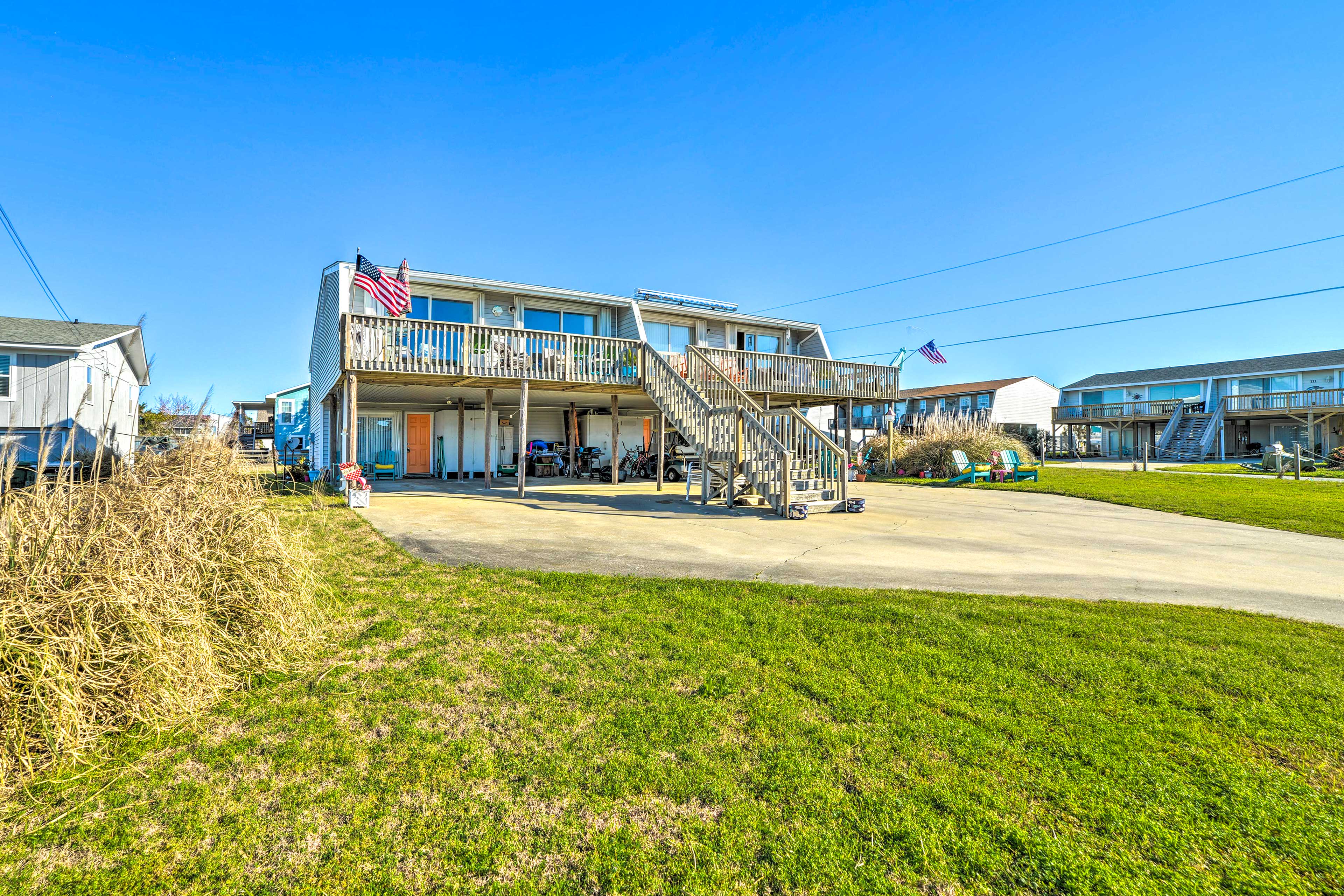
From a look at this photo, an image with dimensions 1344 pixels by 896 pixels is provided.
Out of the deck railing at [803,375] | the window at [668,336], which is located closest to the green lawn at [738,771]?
the deck railing at [803,375]

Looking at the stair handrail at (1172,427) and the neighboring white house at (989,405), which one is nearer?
the stair handrail at (1172,427)

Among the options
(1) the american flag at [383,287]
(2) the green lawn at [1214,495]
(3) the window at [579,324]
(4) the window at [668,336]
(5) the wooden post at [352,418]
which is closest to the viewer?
(2) the green lawn at [1214,495]

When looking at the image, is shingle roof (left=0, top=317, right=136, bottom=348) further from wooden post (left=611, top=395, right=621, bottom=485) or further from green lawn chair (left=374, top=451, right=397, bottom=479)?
wooden post (left=611, top=395, right=621, bottom=485)

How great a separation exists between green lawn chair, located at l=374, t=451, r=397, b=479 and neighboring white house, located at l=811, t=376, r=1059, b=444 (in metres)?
31.7

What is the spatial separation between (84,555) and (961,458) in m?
19.8

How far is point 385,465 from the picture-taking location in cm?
1883

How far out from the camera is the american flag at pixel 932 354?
25781 mm

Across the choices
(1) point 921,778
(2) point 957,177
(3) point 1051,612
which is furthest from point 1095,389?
(1) point 921,778

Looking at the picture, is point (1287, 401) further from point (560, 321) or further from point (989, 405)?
point (560, 321)

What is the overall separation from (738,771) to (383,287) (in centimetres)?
1333

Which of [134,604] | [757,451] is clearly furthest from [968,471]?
[134,604]

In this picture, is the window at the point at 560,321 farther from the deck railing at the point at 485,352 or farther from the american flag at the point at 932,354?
the american flag at the point at 932,354

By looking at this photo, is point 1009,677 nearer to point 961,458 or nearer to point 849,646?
point 849,646

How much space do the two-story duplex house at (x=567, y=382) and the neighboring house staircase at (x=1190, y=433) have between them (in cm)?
2799
